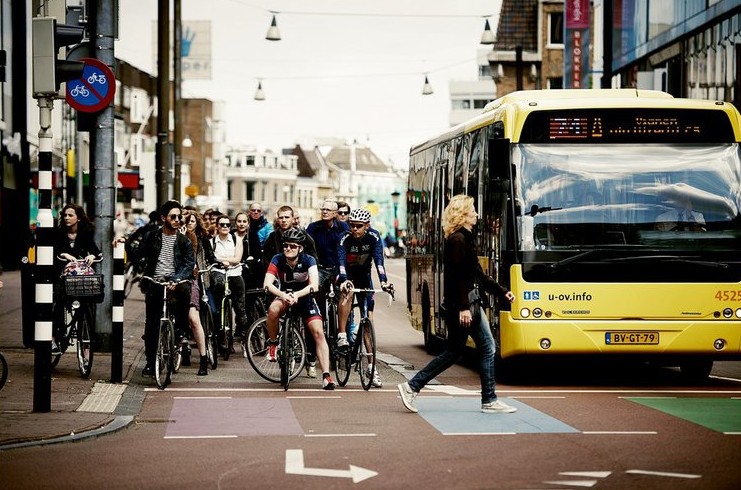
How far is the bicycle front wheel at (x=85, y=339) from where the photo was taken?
1527 centimetres

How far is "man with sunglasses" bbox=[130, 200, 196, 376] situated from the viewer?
15547 millimetres

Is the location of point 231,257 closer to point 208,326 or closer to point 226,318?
point 226,318

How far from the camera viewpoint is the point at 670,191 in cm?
1498

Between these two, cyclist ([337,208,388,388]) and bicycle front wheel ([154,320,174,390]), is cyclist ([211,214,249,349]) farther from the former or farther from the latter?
bicycle front wheel ([154,320,174,390])

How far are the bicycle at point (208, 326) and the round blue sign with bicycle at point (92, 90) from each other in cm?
221

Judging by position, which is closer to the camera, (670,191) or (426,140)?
(670,191)

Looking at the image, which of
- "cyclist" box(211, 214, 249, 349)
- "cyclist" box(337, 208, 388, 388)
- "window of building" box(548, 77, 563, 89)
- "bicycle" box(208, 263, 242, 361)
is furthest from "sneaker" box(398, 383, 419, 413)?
"window of building" box(548, 77, 563, 89)

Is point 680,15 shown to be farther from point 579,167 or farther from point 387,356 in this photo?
point 579,167

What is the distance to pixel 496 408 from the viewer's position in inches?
490

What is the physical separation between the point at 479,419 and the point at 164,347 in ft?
13.6

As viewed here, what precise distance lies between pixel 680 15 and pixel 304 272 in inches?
894

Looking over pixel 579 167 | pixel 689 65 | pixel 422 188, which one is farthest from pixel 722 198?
pixel 689 65

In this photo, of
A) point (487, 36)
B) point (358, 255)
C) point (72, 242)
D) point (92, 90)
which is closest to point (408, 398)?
point (358, 255)

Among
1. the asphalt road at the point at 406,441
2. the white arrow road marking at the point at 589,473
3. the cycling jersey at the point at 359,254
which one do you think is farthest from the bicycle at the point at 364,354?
the white arrow road marking at the point at 589,473
